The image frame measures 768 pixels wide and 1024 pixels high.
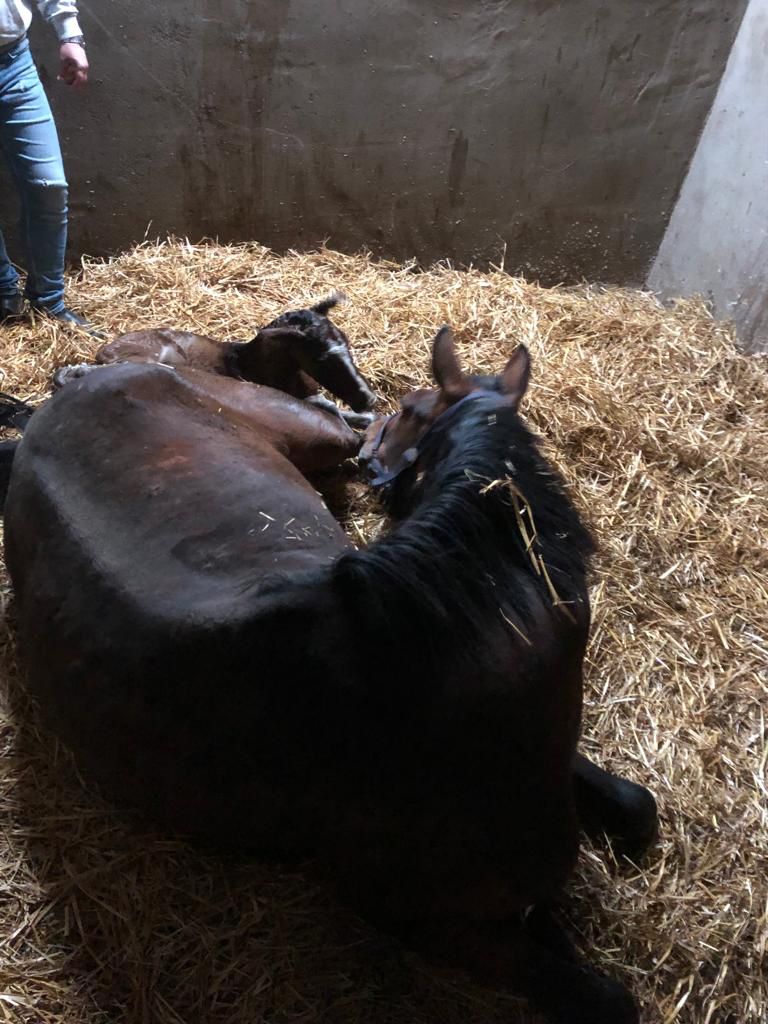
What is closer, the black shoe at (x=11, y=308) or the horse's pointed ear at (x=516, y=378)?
the horse's pointed ear at (x=516, y=378)

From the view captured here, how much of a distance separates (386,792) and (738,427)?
253 centimetres

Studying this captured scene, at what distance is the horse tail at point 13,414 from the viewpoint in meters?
2.87

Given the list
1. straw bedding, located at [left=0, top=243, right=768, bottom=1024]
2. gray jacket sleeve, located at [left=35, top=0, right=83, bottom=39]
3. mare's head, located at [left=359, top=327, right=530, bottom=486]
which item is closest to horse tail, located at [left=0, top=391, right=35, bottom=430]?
straw bedding, located at [left=0, top=243, right=768, bottom=1024]

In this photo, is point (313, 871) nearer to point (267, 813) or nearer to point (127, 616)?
point (267, 813)

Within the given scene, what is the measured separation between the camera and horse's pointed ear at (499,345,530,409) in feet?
6.93

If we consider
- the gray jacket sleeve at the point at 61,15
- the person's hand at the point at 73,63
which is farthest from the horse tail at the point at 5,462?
the gray jacket sleeve at the point at 61,15

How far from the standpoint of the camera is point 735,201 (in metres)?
4.20

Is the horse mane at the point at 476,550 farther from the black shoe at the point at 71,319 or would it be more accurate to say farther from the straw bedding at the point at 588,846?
the black shoe at the point at 71,319

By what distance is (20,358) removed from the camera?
3564 mm

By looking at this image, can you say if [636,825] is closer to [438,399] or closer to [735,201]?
[438,399]

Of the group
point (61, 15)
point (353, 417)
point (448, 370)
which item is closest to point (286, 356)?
point (353, 417)

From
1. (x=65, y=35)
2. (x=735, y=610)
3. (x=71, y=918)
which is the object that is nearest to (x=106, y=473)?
(x=71, y=918)

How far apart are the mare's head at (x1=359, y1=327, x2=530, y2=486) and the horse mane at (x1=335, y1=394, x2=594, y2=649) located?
0.19m

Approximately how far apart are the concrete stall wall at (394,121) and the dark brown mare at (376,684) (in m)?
2.85
